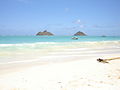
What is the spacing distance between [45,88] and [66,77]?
4.42 ft

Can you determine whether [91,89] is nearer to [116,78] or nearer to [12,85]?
[116,78]

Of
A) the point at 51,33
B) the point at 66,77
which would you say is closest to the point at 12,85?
the point at 66,77

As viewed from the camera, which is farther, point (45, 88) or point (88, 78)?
point (88, 78)

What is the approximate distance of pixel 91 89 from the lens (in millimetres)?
4543

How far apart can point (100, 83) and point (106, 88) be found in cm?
47

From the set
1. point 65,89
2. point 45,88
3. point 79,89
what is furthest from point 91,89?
point 45,88

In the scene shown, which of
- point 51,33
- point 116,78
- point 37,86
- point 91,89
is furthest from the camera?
point 51,33

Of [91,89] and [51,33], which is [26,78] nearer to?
[91,89]

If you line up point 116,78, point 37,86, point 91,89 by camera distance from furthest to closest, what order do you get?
point 116,78 < point 37,86 < point 91,89

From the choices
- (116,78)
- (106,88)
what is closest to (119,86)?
(106,88)

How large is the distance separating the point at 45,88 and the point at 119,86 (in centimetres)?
225

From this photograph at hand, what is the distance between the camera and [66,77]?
5.81 m

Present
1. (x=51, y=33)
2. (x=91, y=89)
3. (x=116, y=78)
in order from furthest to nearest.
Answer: (x=51, y=33), (x=116, y=78), (x=91, y=89)

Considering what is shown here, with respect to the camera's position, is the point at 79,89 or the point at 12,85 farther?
the point at 12,85
